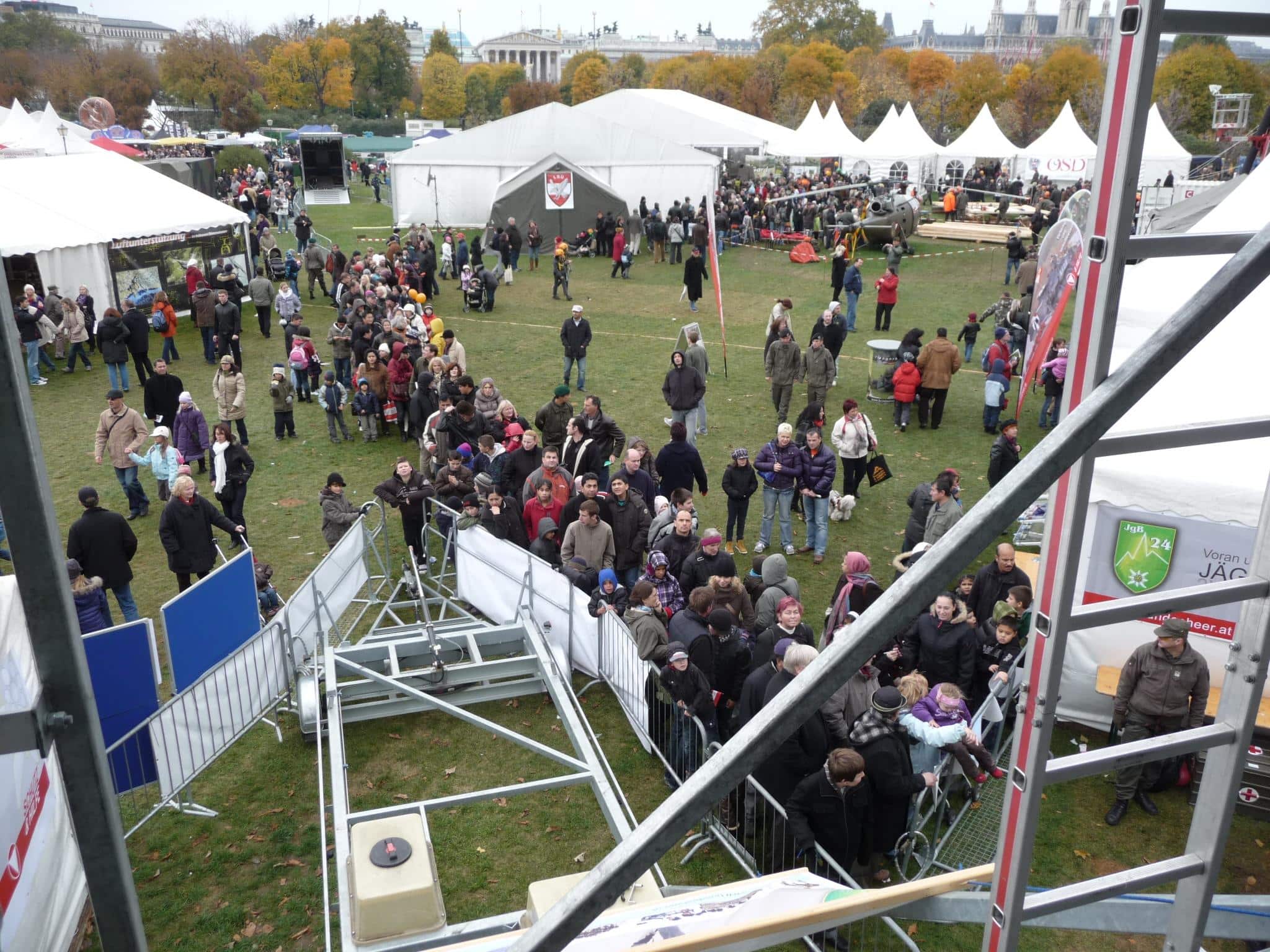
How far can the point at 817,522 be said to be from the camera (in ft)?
37.3

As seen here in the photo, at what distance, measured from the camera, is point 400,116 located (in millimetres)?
101750

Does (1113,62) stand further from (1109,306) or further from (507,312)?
(507,312)

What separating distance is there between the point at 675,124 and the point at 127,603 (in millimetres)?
35263

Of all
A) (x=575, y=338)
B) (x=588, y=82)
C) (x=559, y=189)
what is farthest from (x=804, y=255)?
(x=588, y=82)

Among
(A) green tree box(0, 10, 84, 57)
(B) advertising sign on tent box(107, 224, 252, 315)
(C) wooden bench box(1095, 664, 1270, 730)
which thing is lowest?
(C) wooden bench box(1095, 664, 1270, 730)

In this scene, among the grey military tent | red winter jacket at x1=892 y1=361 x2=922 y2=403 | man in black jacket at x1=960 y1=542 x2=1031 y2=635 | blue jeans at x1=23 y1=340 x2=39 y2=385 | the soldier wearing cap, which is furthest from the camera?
the grey military tent

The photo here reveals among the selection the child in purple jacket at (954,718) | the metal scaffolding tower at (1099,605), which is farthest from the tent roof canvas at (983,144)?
the metal scaffolding tower at (1099,605)

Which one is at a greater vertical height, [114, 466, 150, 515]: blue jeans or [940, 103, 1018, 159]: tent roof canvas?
[940, 103, 1018, 159]: tent roof canvas

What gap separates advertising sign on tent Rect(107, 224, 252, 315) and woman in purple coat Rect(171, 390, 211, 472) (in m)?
9.33

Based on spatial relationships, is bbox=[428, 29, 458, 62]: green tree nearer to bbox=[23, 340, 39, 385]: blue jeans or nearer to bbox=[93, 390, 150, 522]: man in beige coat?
bbox=[23, 340, 39, 385]: blue jeans

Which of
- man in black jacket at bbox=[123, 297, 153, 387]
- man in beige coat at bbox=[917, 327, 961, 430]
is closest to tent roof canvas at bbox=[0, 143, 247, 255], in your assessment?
man in black jacket at bbox=[123, 297, 153, 387]

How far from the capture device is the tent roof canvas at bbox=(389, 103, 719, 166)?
3362cm

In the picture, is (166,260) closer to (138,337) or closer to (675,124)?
(138,337)

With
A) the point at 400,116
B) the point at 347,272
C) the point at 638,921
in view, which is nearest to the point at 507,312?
the point at 347,272
